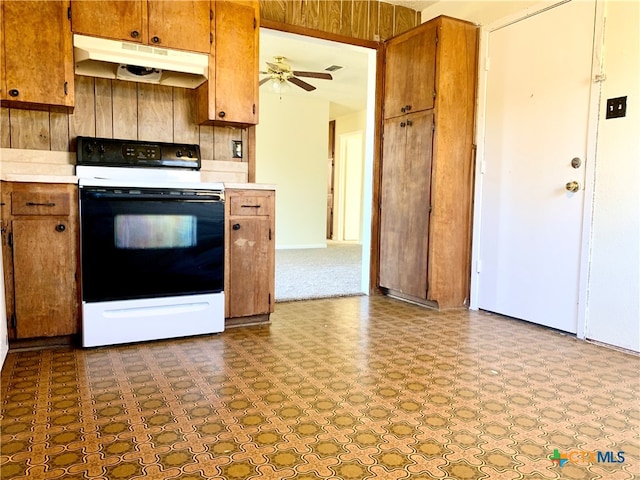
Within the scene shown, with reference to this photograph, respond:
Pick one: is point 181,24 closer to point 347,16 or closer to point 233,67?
point 233,67

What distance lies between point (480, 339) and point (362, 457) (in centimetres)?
164

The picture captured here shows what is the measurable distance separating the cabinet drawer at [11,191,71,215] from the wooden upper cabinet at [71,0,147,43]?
0.94 m

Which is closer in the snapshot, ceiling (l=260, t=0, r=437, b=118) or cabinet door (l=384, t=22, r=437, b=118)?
cabinet door (l=384, t=22, r=437, b=118)

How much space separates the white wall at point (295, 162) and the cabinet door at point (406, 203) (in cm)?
389

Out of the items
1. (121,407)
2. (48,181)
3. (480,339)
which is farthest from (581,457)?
(48,181)

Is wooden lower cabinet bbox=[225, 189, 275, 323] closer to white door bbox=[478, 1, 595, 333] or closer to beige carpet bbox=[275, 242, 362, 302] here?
beige carpet bbox=[275, 242, 362, 302]

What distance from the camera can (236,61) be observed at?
3049 mm

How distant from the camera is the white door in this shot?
296 cm

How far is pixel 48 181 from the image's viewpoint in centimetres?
246

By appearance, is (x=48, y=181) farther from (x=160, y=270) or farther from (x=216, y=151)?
(x=216, y=151)

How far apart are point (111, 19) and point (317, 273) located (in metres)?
3.35

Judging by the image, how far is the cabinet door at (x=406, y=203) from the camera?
12.1 ft

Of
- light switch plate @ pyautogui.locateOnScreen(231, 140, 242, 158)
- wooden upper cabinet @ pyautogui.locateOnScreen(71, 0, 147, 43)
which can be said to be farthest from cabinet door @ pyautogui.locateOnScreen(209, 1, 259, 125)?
wooden upper cabinet @ pyautogui.locateOnScreen(71, 0, 147, 43)

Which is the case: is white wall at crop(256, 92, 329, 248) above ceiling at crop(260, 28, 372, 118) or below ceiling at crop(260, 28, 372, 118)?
below
